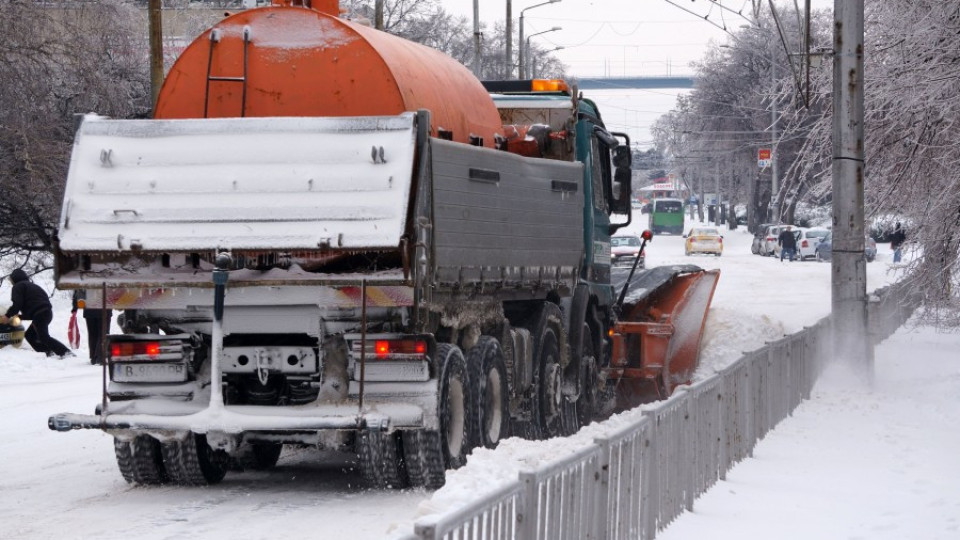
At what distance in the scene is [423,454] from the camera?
34.8 feet

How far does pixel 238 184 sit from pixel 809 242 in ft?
189

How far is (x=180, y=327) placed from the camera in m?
10.9

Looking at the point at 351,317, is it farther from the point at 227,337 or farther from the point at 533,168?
the point at 533,168

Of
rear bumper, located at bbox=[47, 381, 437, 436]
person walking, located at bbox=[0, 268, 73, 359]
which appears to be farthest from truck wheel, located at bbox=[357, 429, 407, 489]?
person walking, located at bbox=[0, 268, 73, 359]

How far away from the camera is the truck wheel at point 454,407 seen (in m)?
10.8

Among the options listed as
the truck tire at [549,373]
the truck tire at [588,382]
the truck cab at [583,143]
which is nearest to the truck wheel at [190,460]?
the truck tire at [549,373]

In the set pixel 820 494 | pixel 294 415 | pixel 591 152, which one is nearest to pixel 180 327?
pixel 294 415

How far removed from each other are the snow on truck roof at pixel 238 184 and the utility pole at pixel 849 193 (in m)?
8.69

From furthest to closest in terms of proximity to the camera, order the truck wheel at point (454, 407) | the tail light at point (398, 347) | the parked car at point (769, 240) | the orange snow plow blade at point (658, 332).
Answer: the parked car at point (769, 240)
the orange snow plow blade at point (658, 332)
the truck wheel at point (454, 407)
the tail light at point (398, 347)

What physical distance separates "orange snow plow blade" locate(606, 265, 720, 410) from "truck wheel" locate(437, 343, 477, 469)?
5560mm

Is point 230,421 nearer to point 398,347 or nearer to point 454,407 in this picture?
point 398,347

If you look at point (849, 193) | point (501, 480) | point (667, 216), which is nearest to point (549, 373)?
point (849, 193)

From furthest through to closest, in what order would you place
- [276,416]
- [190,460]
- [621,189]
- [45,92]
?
[45,92]
[621,189]
[190,460]
[276,416]

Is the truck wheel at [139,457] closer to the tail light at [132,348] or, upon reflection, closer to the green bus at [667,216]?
the tail light at [132,348]
